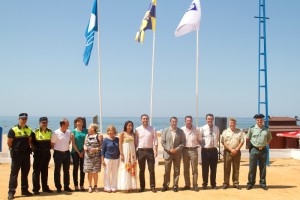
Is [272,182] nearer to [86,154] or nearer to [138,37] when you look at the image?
[86,154]

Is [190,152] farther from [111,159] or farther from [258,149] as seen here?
[111,159]

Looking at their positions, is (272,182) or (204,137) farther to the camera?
(272,182)

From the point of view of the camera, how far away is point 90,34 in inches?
462

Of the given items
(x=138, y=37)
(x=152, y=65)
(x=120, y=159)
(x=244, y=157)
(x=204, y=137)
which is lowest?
(x=244, y=157)

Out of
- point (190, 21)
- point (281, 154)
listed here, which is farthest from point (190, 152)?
point (281, 154)

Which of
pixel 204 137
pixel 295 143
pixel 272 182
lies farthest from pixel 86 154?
pixel 295 143

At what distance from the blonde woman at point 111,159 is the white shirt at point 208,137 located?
7.05 feet

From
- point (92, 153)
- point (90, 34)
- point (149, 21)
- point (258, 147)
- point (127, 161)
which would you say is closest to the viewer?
point (92, 153)

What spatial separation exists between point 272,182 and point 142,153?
4.15 m

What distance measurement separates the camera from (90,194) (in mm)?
7863

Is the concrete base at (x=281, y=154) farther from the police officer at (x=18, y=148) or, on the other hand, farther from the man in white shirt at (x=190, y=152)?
the police officer at (x=18, y=148)

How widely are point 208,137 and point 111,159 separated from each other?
8.04 feet

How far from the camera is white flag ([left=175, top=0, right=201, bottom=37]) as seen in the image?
1256 centimetres

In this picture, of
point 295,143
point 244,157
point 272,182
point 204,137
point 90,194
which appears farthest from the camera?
point 295,143
